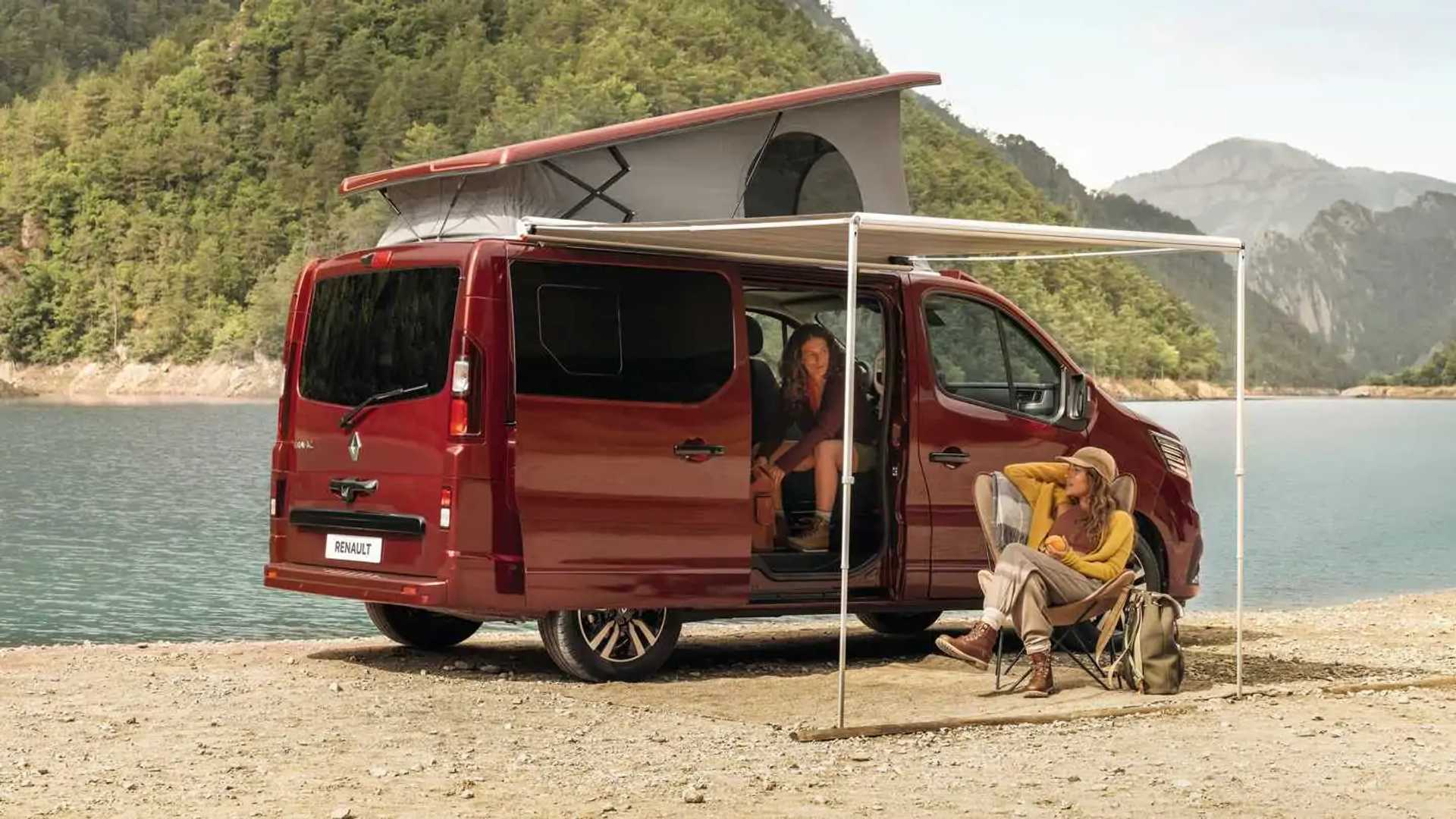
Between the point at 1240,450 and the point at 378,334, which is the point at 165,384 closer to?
the point at 378,334

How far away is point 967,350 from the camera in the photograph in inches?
408

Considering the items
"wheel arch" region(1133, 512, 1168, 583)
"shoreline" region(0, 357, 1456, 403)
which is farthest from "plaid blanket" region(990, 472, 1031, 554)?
"shoreline" region(0, 357, 1456, 403)

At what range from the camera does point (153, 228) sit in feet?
518

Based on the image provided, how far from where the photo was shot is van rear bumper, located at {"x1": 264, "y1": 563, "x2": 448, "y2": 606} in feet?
28.0

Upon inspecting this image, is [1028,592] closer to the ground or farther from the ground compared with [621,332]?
closer to the ground

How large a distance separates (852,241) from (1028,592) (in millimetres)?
2290

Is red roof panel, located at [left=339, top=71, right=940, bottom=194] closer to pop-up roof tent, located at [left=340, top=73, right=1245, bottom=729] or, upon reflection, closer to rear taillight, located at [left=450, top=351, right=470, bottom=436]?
pop-up roof tent, located at [left=340, top=73, right=1245, bottom=729]

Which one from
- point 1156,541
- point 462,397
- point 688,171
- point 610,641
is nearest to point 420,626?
point 610,641

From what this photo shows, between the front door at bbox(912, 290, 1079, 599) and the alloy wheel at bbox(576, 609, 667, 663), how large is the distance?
5.11 ft

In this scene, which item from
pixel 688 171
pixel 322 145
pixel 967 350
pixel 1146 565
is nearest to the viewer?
pixel 688 171

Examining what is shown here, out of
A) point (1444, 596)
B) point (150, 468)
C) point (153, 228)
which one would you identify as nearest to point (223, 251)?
point (153, 228)

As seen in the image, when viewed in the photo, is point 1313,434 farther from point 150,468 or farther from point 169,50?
point 169,50

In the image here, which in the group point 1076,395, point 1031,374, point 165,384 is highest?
point 165,384

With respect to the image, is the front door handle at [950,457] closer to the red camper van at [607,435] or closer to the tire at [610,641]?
the red camper van at [607,435]
